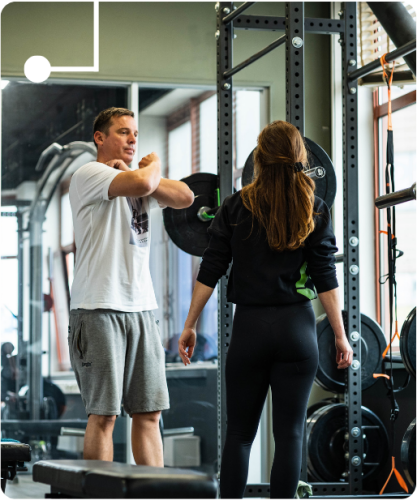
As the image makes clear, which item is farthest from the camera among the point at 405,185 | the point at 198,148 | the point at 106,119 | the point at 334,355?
the point at 198,148

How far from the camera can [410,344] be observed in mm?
2957

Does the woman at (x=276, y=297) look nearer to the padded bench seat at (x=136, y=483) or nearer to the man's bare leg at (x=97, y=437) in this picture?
the man's bare leg at (x=97, y=437)

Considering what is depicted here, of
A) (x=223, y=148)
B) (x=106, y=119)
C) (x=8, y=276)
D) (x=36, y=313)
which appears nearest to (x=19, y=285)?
(x=8, y=276)

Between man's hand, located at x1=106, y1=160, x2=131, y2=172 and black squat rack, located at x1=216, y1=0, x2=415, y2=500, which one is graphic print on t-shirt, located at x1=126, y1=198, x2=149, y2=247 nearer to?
man's hand, located at x1=106, y1=160, x2=131, y2=172

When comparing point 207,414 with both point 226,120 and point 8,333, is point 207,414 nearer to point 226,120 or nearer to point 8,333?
point 8,333

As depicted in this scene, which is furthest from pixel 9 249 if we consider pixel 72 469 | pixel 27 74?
pixel 72 469

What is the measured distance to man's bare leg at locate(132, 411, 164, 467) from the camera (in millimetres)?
2408

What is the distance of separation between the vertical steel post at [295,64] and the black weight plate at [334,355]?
1038mm

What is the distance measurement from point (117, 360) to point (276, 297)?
0.60 meters

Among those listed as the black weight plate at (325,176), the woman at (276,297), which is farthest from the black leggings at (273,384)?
the black weight plate at (325,176)

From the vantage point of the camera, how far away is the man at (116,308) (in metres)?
2.31

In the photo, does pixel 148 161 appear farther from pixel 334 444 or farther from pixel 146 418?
pixel 334 444

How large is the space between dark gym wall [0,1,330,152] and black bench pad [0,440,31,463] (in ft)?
9.74

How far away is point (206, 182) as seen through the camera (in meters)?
3.34
